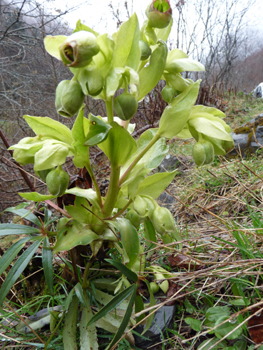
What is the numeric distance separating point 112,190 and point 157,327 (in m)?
0.35

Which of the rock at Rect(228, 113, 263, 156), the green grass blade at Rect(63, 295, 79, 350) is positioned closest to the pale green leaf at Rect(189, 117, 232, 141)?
the green grass blade at Rect(63, 295, 79, 350)

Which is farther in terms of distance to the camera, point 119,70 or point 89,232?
point 89,232

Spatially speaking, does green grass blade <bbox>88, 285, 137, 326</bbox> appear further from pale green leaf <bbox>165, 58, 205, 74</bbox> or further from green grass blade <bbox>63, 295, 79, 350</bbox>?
pale green leaf <bbox>165, 58, 205, 74</bbox>

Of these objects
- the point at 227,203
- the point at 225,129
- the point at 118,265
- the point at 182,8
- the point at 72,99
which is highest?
the point at 182,8

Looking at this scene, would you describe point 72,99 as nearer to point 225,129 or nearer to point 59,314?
point 225,129

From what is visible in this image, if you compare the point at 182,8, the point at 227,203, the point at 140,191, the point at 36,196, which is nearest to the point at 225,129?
the point at 140,191

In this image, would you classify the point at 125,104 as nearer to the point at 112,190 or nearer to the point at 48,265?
the point at 112,190

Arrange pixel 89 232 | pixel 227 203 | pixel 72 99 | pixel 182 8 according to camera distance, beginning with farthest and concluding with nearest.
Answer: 1. pixel 182 8
2. pixel 227 203
3. pixel 89 232
4. pixel 72 99

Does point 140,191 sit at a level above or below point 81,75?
below

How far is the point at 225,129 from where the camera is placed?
0.64 m

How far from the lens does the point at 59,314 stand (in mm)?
654

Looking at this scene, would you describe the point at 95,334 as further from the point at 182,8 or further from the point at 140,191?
the point at 182,8

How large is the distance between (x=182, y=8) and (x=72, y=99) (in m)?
3.99

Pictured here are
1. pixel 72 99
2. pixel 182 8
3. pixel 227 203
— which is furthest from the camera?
pixel 182 8
